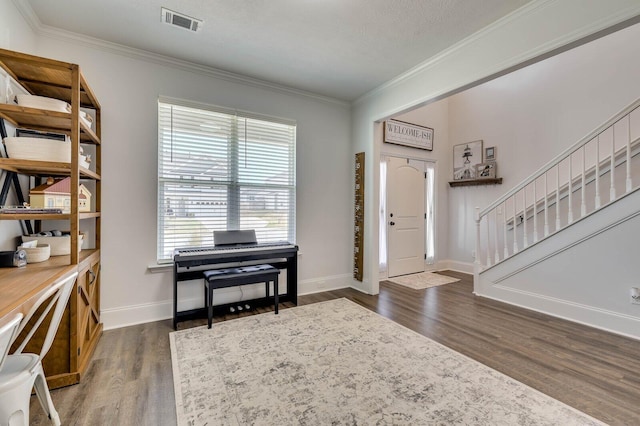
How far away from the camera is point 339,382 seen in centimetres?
192

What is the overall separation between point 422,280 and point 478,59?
331cm

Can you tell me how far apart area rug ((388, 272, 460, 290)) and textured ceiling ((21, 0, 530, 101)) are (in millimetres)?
3081

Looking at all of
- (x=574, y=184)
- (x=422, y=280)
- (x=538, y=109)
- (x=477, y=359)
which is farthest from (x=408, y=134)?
(x=477, y=359)

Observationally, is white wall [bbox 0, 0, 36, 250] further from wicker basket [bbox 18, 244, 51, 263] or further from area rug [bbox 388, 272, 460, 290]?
area rug [bbox 388, 272, 460, 290]

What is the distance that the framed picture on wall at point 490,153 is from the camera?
4.88 meters

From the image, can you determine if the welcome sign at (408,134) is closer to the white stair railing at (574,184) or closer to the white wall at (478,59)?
the white wall at (478,59)

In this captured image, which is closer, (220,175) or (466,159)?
(220,175)

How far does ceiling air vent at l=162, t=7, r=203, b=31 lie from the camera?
7.61 ft

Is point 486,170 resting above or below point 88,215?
above

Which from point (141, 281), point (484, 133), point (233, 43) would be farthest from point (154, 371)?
point (484, 133)

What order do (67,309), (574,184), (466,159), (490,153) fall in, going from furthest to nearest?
1. (466,159)
2. (490,153)
3. (574,184)
4. (67,309)

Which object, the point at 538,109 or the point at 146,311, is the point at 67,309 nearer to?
the point at 146,311

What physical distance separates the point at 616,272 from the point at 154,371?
4281 millimetres

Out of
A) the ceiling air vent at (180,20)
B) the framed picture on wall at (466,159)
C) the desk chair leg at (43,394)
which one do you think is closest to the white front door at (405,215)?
the framed picture on wall at (466,159)
